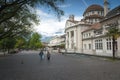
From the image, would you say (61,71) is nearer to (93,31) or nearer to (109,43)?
(109,43)

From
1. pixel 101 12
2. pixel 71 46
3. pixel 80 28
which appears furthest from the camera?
pixel 101 12

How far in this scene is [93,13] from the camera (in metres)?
79.4

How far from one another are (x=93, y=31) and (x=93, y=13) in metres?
27.3

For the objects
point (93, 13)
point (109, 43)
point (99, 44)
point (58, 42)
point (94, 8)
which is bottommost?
point (99, 44)

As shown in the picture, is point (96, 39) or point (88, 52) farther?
point (96, 39)

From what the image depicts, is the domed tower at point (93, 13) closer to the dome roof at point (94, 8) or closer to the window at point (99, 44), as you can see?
the dome roof at point (94, 8)

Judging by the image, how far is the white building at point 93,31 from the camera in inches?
1622

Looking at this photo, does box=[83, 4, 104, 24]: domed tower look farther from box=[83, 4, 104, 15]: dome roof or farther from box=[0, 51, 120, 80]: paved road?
box=[0, 51, 120, 80]: paved road

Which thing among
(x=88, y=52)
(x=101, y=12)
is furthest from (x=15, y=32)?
(x=101, y=12)

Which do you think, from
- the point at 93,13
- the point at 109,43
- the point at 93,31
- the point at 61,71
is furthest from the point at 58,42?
the point at 61,71

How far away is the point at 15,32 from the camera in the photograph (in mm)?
35156

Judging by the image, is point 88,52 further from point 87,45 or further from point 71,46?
point 71,46

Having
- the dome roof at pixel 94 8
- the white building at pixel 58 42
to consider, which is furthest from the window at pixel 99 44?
the white building at pixel 58 42

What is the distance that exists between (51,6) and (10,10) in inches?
316
